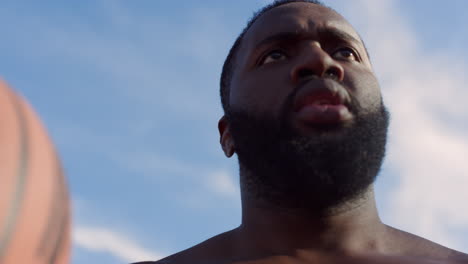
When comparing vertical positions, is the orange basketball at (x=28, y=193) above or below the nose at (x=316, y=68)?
below

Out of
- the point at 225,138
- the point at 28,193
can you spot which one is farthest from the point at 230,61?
the point at 28,193

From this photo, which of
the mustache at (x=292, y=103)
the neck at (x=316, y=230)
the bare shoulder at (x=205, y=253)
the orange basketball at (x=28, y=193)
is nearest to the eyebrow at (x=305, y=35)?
the mustache at (x=292, y=103)

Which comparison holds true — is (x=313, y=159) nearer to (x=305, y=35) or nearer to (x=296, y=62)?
(x=296, y=62)

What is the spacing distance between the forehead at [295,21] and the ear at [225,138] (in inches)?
23.0

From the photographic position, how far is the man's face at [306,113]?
3682 mm

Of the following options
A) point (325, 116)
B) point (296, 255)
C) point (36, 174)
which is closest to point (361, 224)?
point (296, 255)

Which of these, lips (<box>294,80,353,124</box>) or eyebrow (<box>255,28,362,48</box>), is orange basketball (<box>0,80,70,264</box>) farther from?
eyebrow (<box>255,28,362,48</box>)

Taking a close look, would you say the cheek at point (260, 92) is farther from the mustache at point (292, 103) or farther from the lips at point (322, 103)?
the lips at point (322, 103)

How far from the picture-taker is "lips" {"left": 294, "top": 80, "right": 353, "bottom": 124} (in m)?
3.63

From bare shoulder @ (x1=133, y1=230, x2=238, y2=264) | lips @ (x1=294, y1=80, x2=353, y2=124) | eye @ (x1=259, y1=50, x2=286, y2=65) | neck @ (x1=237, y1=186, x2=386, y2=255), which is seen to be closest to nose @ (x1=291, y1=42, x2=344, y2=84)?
lips @ (x1=294, y1=80, x2=353, y2=124)

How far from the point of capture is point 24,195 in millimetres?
2088

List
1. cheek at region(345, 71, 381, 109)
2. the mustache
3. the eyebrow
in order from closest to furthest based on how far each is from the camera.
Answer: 1. the mustache
2. cheek at region(345, 71, 381, 109)
3. the eyebrow

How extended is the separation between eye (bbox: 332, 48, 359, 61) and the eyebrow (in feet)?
0.24

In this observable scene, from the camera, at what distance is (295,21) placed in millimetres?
4285
